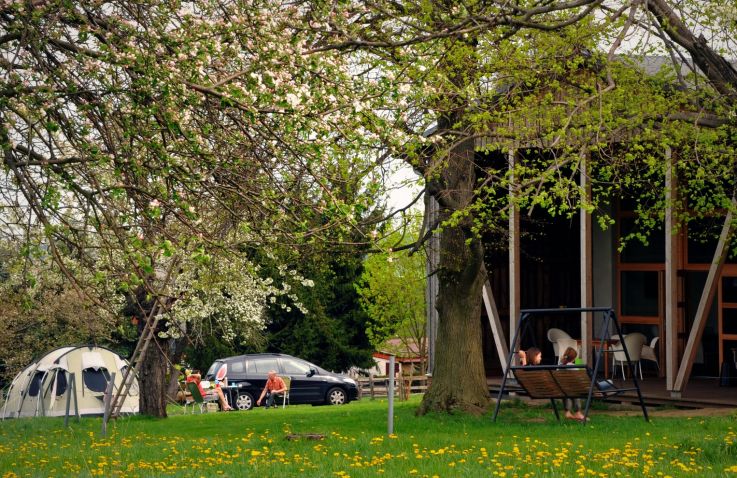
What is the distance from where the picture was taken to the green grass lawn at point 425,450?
29.4 feet

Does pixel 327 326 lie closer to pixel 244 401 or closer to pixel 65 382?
pixel 244 401

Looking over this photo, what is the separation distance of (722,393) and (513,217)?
181 inches

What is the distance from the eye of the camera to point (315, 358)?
1596 inches

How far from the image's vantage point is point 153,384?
867 inches

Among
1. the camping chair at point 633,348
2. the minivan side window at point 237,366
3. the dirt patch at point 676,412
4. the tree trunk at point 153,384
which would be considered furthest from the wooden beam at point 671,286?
the minivan side window at point 237,366

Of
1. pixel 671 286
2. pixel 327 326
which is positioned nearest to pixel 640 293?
pixel 671 286

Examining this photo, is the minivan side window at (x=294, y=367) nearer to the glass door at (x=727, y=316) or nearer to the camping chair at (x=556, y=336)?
the camping chair at (x=556, y=336)

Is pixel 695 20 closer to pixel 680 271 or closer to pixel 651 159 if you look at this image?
pixel 651 159

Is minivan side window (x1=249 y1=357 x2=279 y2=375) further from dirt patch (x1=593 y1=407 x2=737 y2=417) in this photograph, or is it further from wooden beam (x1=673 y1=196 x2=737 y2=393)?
wooden beam (x1=673 y1=196 x2=737 y2=393)

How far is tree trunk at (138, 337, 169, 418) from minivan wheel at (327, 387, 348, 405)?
895cm

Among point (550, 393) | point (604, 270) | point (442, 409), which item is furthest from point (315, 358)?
point (550, 393)

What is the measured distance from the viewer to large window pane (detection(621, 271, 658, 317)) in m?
20.5

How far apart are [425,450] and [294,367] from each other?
20.3m

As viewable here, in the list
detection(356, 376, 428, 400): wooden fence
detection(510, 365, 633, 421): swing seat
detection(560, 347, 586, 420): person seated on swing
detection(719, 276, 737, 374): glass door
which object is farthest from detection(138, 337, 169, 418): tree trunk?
detection(719, 276, 737, 374): glass door
